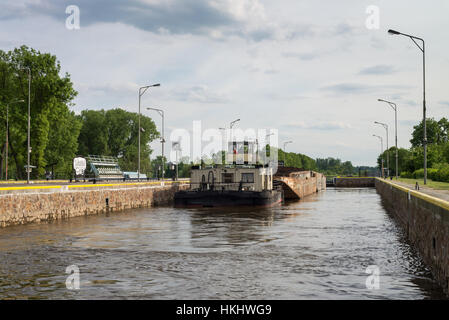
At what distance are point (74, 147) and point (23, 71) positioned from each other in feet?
69.8

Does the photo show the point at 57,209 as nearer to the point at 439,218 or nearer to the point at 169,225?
the point at 169,225

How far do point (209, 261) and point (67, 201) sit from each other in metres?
17.4

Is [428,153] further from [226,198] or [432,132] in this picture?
[226,198]

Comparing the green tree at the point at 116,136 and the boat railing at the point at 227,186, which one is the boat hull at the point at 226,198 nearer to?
the boat railing at the point at 227,186

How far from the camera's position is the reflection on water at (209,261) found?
12.4 meters

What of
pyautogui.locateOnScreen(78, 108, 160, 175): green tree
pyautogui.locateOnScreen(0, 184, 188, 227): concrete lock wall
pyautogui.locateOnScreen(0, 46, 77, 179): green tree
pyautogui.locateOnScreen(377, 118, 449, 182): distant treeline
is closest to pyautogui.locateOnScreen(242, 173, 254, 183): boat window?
pyautogui.locateOnScreen(0, 184, 188, 227): concrete lock wall

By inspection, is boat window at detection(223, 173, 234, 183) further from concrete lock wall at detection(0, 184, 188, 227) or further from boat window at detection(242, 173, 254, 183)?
concrete lock wall at detection(0, 184, 188, 227)

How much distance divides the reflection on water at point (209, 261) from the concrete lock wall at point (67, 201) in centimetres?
119

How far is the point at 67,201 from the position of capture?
31.2 metres

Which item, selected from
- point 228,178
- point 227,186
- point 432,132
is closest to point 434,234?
point 227,186

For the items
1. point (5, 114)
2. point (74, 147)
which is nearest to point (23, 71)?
point (5, 114)

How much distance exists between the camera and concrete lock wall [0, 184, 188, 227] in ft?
84.1

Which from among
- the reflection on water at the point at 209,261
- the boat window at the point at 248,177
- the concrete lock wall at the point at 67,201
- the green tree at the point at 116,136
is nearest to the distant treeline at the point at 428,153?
the boat window at the point at 248,177

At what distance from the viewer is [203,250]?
61.6 ft
